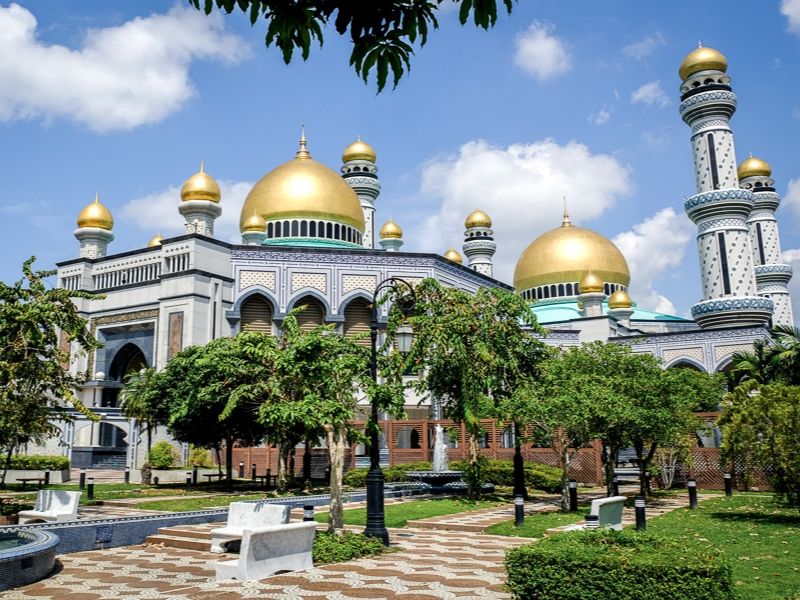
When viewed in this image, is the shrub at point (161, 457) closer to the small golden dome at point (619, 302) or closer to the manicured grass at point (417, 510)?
the manicured grass at point (417, 510)

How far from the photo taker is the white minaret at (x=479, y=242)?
5766cm

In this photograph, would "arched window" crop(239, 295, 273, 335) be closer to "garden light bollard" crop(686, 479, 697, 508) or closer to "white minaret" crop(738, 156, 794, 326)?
"garden light bollard" crop(686, 479, 697, 508)

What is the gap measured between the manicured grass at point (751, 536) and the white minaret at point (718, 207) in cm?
2423

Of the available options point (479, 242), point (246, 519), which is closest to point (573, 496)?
point (246, 519)

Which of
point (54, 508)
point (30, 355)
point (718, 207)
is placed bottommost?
point (54, 508)

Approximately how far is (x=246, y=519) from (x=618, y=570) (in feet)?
23.3

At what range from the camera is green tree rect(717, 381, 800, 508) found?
13727 mm

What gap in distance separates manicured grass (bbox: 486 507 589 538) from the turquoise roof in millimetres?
33961


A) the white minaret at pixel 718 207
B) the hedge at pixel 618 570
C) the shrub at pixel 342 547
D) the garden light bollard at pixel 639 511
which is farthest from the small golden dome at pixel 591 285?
the hedge at pixel 618 570

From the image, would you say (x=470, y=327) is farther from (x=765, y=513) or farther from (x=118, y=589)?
(x=118, y=589)

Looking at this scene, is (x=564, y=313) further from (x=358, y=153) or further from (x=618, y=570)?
(x=618, y=570)

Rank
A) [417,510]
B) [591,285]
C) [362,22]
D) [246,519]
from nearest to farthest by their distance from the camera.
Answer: [362,22] < [246,519] < [417,510] < [591,285]

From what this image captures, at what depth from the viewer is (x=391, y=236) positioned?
51.2 m

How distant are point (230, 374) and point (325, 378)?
946cm
